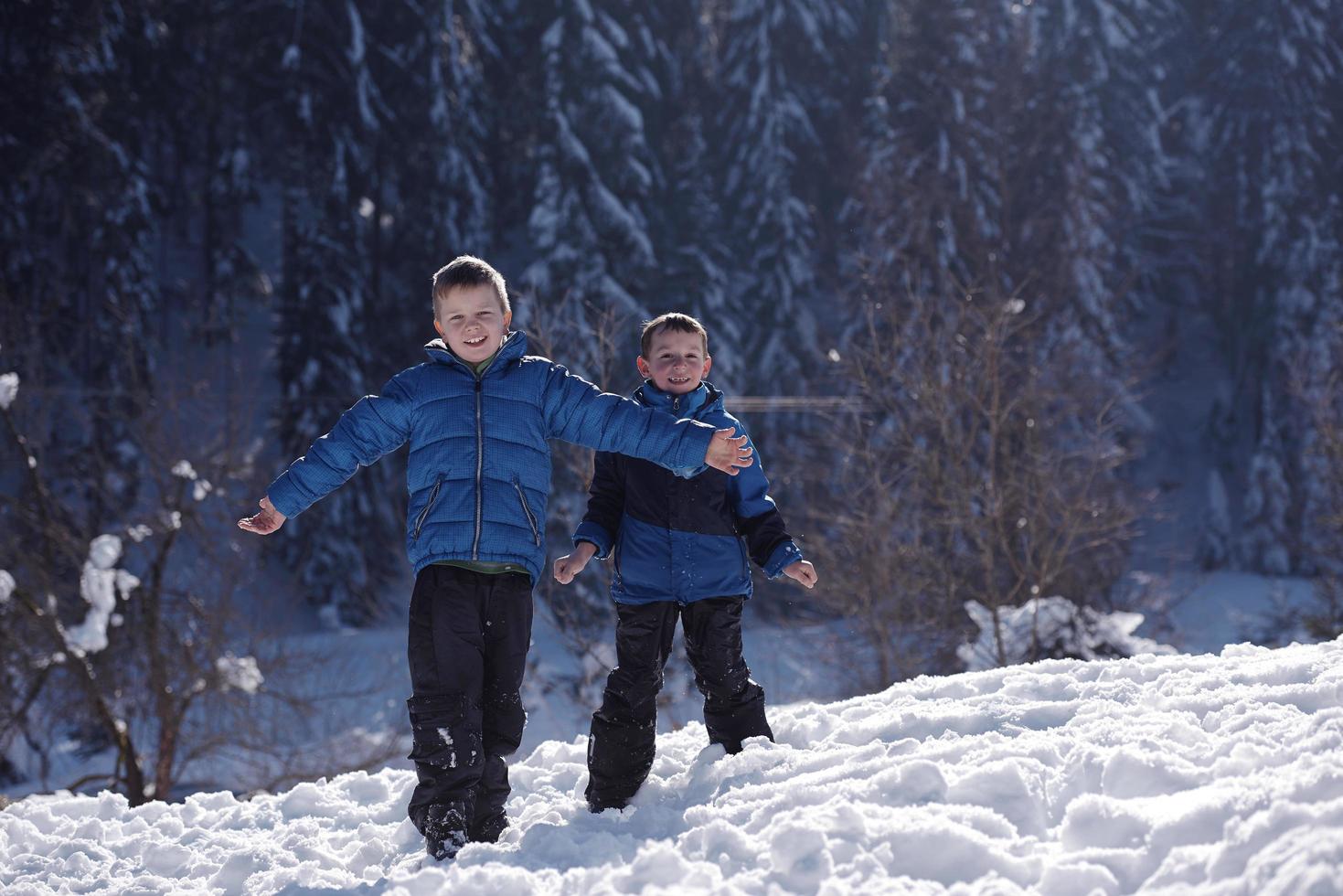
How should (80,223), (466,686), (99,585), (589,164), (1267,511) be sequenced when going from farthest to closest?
1. (1267,511)
2. (80,223)
3. (589,164)
4. (99,585)
5. (466,686)

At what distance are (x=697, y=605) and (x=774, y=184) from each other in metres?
23.3

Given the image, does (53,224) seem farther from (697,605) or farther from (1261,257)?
(1261,257)

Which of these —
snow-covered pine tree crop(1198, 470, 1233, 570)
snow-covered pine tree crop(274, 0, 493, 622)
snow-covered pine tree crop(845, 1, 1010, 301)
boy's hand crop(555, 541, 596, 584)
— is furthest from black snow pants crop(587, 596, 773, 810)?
snow-covered pine tree crop(1198, 470, 1233, 570)

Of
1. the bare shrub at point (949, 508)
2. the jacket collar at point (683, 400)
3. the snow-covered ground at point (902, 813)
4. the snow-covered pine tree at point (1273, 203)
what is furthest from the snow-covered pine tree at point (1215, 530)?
the jacket collar at point (683, 400)

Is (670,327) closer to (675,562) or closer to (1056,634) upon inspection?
(675,562)

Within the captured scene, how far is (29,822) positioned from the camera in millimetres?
4320

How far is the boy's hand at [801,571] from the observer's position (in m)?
4.05

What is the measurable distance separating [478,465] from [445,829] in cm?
107

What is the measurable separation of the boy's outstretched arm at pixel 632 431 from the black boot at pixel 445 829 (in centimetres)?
114

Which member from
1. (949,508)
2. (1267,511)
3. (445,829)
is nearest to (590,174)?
(949,508)

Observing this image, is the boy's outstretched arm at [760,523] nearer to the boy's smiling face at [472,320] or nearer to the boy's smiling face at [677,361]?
the boy's smiling face at [677,361]

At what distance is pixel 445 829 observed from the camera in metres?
3.54

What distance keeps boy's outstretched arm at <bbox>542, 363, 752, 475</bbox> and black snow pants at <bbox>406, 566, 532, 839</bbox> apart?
0.50 m

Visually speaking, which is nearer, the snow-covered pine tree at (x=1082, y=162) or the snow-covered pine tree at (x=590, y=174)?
the snow-covered pine tree at (x=590, y=174)
